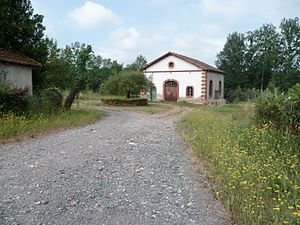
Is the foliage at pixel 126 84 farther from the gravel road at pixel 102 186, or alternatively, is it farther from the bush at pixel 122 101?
the gravel road at pixel 102 186

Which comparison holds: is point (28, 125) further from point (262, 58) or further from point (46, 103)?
point (262, 58)

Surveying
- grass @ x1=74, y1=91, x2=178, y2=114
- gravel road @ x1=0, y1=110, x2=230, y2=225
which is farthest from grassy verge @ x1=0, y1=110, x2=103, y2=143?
grass @ x1=74, y1=91, x2=178, y2=114

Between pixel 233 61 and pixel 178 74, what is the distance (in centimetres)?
3003

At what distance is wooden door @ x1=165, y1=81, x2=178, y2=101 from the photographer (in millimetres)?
33750

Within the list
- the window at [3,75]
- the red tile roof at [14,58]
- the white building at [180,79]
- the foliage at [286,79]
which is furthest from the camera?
the foliage at [286,79]

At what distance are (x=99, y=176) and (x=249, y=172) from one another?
2679 millimetres

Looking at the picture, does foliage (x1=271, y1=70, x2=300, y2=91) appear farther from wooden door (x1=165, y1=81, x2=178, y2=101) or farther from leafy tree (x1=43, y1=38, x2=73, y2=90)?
leafy tree (x1=43, y1=38, x2=73, y2=90)

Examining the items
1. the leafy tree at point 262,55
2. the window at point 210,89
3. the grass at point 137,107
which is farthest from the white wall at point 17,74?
the leafy tree at point 262,55

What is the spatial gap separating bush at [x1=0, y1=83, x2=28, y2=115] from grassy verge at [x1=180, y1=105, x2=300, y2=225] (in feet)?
24.4

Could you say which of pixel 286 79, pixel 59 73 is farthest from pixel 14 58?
pixel 286 79

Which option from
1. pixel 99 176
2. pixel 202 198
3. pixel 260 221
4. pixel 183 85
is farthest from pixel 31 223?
pixel 183 85

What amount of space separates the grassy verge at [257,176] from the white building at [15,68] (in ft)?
33.3

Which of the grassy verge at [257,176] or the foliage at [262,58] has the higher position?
the foliage at [262,58]

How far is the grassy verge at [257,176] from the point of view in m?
3.56
